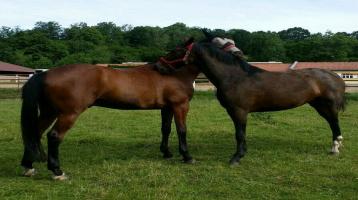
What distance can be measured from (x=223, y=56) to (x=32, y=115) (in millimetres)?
3273

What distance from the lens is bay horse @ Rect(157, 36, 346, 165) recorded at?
23.6ft

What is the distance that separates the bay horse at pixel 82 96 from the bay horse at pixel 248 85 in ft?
1.22

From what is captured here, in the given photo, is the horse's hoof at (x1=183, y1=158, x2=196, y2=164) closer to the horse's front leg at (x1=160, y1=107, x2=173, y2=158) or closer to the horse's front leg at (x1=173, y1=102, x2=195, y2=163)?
the horse's front leg at (x1=173, y1=102, x2=195, y2=163)

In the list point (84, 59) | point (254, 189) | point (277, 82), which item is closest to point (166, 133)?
point (277, 82)

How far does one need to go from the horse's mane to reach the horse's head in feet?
0.69

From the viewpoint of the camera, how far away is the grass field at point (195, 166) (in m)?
5.24

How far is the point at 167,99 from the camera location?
6.99 m

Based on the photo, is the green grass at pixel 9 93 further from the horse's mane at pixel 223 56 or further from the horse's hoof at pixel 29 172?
the horse's mane at pixel 223 56

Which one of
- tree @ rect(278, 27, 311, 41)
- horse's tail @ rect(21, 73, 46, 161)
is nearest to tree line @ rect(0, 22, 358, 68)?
tree @ rect(278, 27, 311, 41)

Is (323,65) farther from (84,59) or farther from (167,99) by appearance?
(167,99)

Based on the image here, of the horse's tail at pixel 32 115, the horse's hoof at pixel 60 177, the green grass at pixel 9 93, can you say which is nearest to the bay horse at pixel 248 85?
the horse's tail at pixel 32 115

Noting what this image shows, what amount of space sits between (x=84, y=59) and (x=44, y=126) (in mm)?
70109

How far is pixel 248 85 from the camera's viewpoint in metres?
7.31

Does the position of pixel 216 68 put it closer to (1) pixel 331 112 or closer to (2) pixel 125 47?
(1) pixel 331 112
